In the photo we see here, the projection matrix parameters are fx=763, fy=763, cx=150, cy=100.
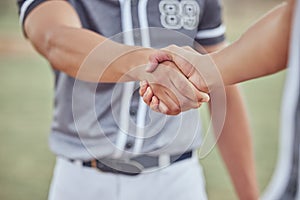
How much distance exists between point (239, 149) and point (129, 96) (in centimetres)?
15

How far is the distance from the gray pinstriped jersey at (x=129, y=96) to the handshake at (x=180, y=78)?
77 mm

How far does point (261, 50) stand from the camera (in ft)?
1.83

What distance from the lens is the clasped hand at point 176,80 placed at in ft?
2.04

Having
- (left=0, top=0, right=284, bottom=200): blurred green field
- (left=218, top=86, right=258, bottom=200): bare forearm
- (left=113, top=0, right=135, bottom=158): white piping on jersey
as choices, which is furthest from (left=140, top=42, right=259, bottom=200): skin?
(left=0, top=0, right=284, bottom=200): blurred green field

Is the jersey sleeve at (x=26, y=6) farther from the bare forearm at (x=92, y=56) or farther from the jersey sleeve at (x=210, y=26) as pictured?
the jersey sleeve at (x=210, y=26)

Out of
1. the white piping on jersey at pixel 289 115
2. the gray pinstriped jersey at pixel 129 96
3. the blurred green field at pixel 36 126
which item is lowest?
the blurred green field at pixel 36 126

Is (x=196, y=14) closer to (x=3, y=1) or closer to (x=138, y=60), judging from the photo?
(x=138, y=60)

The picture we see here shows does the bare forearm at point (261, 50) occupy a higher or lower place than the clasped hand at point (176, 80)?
higher

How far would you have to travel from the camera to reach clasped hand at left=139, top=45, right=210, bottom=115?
2.04 ft

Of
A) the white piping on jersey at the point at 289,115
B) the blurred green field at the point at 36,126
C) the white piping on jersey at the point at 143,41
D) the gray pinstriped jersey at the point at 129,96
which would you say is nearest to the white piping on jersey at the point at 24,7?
the gray pinstriped jersey at the point at 129,96

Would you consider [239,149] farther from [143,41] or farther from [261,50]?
[261,50]

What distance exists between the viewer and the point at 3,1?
445cm

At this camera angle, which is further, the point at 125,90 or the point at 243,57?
the point at 125,90

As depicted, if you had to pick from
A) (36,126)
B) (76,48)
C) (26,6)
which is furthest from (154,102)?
(36,126)
